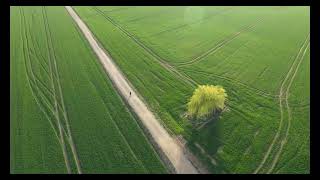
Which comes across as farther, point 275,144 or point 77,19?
point 77,19

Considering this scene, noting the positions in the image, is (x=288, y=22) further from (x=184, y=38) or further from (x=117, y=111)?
(x=117, y=111)

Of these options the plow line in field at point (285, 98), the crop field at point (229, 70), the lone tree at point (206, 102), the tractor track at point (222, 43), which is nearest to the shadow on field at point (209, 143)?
the crop field at point (229, 70)

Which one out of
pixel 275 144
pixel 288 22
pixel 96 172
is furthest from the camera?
pixel 288 22

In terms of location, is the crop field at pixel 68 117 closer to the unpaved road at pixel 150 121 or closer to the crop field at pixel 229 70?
the unpaved road at pixel 150 121

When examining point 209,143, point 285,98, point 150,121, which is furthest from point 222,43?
point 209,143

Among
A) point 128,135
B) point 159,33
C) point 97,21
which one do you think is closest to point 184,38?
point 159,33

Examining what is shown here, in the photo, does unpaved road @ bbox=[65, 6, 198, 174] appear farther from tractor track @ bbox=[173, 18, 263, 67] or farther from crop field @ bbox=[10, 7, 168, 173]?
tractor track @ bbox=[173, 18, 263, 67]

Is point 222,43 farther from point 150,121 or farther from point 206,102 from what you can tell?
point 150,121
